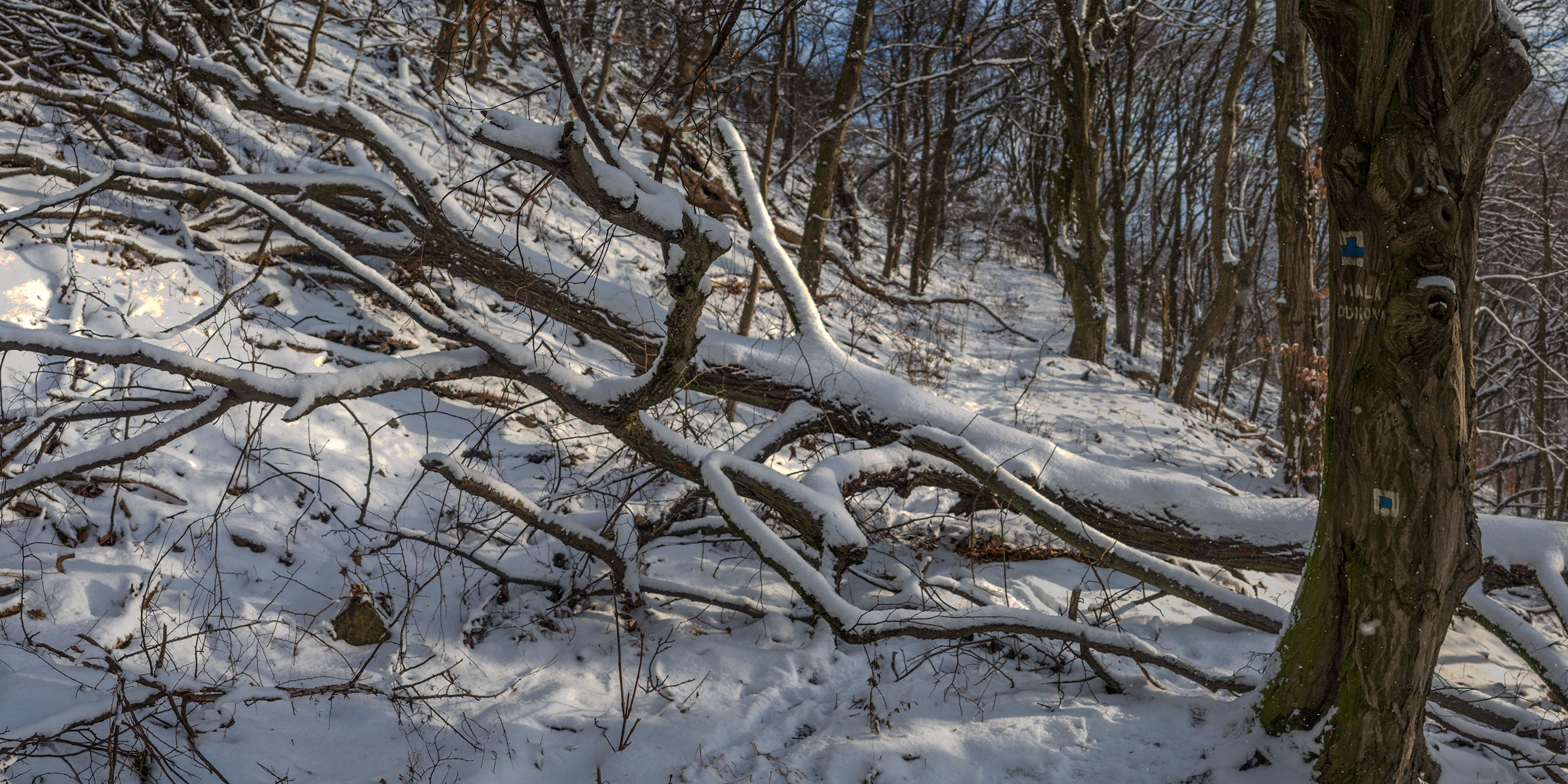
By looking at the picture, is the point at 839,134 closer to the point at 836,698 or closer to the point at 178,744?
the point at 836,698

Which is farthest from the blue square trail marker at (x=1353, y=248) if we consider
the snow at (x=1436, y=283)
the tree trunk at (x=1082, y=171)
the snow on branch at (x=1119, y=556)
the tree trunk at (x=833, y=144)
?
the tree trunk at (x=1082, y=171)

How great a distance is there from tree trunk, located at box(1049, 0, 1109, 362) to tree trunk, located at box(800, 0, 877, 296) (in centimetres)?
291

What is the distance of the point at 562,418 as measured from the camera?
5.34 metres

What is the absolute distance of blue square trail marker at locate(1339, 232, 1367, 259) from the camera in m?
2.07

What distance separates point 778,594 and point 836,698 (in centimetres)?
92

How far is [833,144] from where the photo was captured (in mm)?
6945

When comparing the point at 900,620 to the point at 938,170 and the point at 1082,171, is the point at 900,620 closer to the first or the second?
the point at 1082,171

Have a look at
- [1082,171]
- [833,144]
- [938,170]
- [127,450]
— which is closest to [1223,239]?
[1082,171]

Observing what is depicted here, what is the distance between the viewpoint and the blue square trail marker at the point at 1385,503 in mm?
2080

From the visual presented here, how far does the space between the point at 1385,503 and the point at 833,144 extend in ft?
18.6

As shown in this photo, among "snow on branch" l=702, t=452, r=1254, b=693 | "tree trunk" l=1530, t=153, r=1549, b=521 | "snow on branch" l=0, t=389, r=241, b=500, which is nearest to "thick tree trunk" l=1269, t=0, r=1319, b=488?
"tree trunk" l=1530, t=153, r=1549, b=521

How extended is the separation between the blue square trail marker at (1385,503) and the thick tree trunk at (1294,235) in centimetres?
414

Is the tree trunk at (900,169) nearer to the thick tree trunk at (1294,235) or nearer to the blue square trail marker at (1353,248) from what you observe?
the thick tree trunk at (1294,235)

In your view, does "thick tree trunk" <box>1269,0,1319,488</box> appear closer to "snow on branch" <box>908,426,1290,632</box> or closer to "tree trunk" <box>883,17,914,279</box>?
"snow on branch" <box>908,426,1290,632</box>
